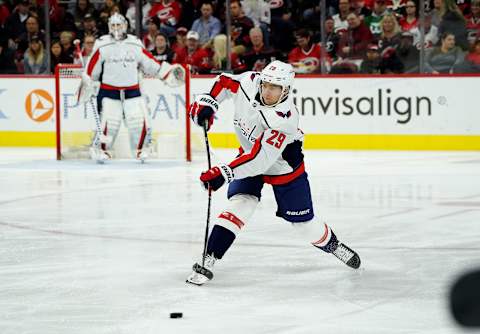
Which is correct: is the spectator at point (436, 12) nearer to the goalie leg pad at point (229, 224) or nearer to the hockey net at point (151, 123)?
the hockey net at point (151, 123)

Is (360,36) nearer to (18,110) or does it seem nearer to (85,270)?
(18,110)

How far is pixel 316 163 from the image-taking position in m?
9.45

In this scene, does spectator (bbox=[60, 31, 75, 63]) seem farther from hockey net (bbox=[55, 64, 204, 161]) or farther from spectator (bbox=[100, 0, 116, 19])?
hockey net (bbox=[55, 64, 204, 161])

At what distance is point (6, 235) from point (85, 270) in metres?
1.24

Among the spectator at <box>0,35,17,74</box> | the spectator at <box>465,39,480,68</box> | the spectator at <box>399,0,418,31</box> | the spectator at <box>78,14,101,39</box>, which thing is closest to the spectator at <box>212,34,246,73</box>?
the spectator at <box>78,14,101,39</box>

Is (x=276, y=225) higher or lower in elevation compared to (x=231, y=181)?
lower

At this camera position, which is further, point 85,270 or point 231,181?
point 85,270

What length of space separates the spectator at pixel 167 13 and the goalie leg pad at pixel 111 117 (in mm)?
2116

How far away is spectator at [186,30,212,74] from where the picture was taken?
11.4m

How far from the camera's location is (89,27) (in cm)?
1174

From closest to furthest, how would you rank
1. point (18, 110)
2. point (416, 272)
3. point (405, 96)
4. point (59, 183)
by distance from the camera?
point (416, 272) < point (59, 183) < point (405, 96) < point (18, 110)

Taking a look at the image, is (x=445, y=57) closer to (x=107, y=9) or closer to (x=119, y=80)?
(x=119, y=80)

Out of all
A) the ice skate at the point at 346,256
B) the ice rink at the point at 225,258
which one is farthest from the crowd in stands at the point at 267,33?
the ice skate at the point at 346,256

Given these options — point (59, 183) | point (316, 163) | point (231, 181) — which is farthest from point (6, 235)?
point (316, 163)
